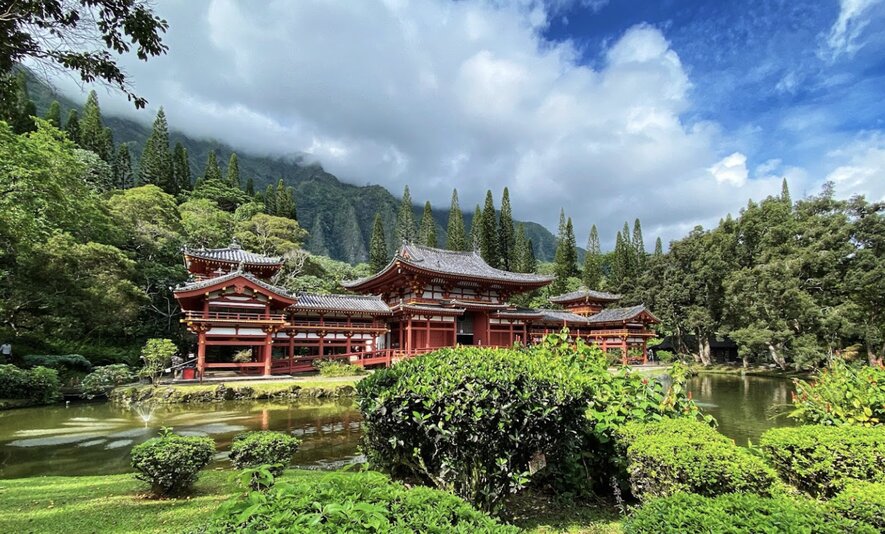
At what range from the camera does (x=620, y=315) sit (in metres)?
32.6

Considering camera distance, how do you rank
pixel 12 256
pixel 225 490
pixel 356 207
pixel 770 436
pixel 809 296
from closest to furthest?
pixel 770 436
pixel 225 490
pixel 12 256
pixel 809 296
pixel 356 207

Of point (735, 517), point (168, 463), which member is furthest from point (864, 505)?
point (168, 463)

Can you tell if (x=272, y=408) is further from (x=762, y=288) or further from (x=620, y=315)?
(x=762, y=288)

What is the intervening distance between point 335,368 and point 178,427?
9474mm

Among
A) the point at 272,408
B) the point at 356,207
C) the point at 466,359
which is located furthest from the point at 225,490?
the point at 356,207

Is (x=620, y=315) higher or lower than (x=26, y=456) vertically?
higher

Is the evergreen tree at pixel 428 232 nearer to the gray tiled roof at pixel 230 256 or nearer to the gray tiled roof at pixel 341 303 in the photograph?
the gray tiled roof at pixel 341 303

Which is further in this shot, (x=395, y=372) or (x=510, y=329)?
(x=510, y=329)

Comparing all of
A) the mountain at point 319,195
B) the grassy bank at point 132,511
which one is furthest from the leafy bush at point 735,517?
the mountain at point 319,195

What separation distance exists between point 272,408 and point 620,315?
2701cm

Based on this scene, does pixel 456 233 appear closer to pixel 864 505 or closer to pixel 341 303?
pixel 341 303

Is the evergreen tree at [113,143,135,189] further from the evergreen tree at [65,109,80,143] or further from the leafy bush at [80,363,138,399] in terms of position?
the leafy bush at [80,363,138,399]

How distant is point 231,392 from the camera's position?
52.2 ft

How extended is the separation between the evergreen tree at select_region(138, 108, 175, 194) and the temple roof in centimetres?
2823
